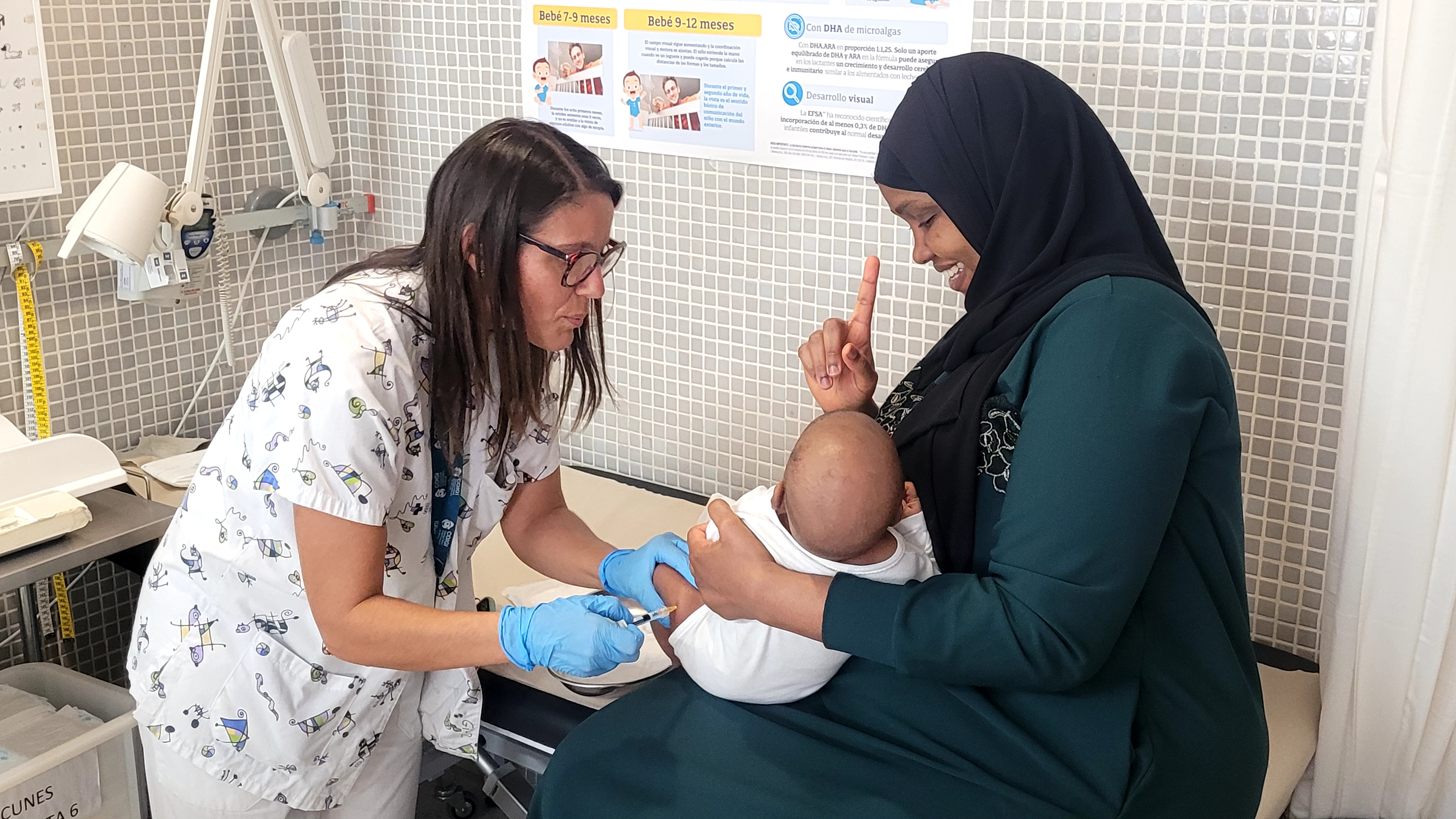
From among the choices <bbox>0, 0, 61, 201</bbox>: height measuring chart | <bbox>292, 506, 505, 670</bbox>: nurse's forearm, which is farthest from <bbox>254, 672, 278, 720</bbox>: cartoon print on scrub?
<bbox>0, 0, 61, 201</bbox>: height measuring chart

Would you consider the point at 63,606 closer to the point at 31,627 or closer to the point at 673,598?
→ the point at 31,627

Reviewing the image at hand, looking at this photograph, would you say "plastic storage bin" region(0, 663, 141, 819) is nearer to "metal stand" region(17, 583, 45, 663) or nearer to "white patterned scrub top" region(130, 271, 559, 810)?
"metal stand" region(17, 583, 45, 663)

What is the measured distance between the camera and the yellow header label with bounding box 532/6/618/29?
241 cm

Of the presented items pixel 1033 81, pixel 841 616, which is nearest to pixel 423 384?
pixel 841 616

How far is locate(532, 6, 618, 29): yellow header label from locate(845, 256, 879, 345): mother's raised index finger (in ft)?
3.55

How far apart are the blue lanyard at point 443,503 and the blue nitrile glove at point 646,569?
222mm

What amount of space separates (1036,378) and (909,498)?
0.22 m

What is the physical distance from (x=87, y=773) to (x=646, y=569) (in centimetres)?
94

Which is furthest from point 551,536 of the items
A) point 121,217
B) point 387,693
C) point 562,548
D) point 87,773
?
point 121,217

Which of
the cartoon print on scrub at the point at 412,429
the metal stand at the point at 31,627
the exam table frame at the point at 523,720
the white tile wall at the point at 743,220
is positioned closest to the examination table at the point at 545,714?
the exam table frame at the point at 523,720

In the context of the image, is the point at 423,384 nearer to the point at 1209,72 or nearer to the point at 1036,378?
the point at 1036,378

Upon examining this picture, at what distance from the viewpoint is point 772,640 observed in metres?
1.42

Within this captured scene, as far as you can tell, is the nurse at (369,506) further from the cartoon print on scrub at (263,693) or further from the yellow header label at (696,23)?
the yellow header label at (696,23)

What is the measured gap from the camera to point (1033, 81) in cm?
141
